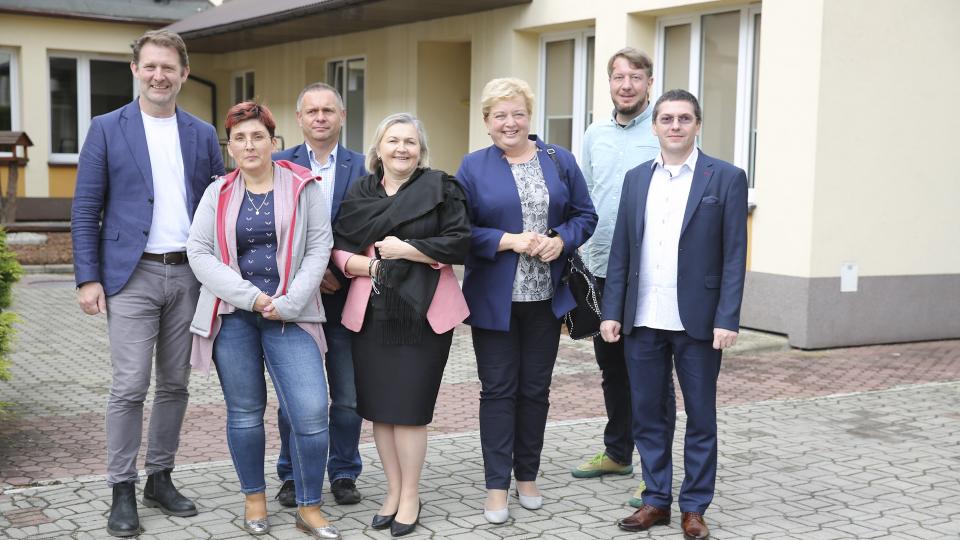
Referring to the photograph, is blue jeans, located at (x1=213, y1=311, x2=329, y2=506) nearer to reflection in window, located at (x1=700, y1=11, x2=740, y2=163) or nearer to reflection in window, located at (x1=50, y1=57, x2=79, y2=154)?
reflection in window, located at (x1=700, y1=11, x2=740, y2=163)

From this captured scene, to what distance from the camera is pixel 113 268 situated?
4.97 meters

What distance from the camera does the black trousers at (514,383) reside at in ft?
17.1

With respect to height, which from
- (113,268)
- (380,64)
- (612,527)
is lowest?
(612,527)

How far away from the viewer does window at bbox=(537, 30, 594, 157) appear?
42.6ft

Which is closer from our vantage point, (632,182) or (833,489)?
(632,182)

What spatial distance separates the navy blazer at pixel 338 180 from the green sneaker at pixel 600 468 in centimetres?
161

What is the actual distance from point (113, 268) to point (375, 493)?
5.54 ft

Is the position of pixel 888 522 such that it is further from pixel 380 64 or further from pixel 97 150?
pixel 380 64

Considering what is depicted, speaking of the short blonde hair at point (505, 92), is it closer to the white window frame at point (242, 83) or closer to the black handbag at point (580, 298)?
the black handbag at point (580, 298)

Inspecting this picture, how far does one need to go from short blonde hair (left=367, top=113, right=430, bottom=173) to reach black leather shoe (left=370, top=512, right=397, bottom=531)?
156 cm

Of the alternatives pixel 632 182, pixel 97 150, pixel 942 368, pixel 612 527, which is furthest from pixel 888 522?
pixel 942 368

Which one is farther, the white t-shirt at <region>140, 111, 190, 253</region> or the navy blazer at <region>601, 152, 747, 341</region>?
the white t-shirt at <region>140, 111, 190, 253</region>

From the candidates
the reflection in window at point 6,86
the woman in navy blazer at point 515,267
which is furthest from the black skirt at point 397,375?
the reflection in window at point 6,86

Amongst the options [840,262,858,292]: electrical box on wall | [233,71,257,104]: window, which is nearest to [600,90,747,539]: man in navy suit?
[840,262,858,292]: electrical box on wall
